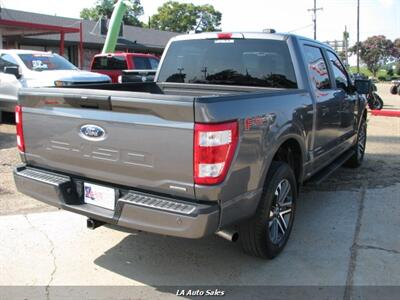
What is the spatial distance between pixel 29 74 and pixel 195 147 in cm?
976

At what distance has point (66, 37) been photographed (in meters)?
Answer: 27.9

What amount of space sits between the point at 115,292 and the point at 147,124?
4.47 feet

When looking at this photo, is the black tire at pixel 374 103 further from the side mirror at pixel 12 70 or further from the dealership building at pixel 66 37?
the dealership building at pixel 66 37

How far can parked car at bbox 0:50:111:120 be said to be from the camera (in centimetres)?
1161

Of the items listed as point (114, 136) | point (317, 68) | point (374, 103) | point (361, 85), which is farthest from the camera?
point (374, 103)

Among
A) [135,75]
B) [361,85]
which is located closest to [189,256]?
[361,85]

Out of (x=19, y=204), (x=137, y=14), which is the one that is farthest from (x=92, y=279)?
(x=137, y=14)

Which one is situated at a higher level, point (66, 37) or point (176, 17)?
point (176, 17)

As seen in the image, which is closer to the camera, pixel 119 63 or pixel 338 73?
pixel 338 73

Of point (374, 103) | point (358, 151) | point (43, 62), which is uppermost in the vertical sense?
point (43, 62)

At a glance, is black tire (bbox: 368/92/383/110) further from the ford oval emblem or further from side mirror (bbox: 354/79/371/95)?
the ford oval emblem

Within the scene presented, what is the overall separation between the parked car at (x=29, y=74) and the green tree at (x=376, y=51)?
3125 inches

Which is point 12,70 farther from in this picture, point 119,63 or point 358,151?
point 358,151

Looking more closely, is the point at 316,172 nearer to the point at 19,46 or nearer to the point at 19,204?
the point at 19,204
